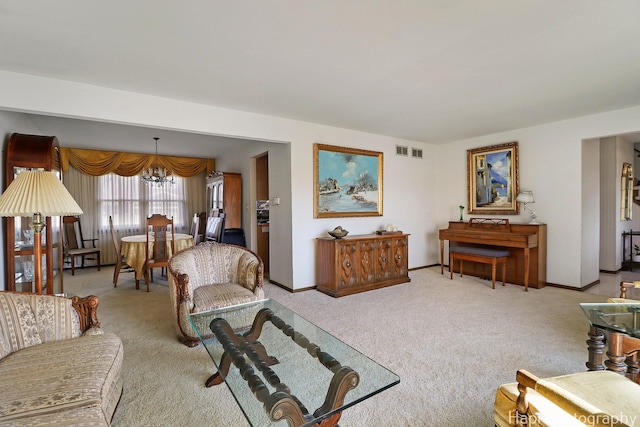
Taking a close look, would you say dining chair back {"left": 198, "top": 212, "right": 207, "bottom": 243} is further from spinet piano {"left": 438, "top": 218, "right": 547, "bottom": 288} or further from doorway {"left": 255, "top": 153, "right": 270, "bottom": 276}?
spinet piano {"left": 438, "top": 218, "right": 547, "bottom": 288}

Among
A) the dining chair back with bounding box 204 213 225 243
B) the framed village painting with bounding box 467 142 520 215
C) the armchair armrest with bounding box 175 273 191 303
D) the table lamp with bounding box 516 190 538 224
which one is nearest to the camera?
the armchair armrest with bounding box 175 273 191 303

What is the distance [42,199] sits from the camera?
1950 mm

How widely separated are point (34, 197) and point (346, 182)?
3.74m

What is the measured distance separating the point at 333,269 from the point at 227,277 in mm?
1523

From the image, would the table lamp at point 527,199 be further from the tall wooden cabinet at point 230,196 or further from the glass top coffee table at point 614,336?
the tall wooden cabinet at point 230,196

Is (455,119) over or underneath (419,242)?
over

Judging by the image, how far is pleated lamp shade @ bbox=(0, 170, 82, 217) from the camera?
74.1 inches

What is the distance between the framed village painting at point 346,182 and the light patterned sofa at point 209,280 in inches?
64.5

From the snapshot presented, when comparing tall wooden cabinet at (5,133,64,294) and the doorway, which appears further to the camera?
the doorway

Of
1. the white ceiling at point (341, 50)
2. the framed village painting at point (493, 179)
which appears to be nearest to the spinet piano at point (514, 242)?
the framed village painting at point (493, 179)

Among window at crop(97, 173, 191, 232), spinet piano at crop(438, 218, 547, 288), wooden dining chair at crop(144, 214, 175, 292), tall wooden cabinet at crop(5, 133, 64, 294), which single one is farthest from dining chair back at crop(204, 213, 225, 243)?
spinet piano at crop(438, 218, 547, 288)

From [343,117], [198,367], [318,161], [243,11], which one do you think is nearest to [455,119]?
[343,117]

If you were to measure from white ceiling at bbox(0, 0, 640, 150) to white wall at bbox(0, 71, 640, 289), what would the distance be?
189mm

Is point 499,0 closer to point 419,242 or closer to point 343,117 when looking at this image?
point 343,117
